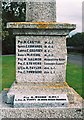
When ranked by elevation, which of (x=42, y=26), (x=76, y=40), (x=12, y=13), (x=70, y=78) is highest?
(x=12, y=13)

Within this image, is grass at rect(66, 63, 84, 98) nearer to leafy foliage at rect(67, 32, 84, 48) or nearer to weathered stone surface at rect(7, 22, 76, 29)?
weathered stone surface at rect(7, 22, 76, 29)

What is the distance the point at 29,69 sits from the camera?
7.03 meters

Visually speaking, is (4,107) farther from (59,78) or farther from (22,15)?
(22,15)

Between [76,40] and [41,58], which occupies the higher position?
[41,58]

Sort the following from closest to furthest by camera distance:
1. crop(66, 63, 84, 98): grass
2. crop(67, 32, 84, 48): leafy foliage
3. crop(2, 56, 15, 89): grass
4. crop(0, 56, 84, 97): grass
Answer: crop(66, 63, 84, 98): grass < crop(0, 56, 84, 97): grass < crop(2, 56, 15, 89): grass < crop(67, 32, 84, 48): leafy foliage

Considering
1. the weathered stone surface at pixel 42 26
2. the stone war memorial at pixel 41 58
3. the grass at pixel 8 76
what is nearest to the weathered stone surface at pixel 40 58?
the stone war memorial at pixel 41 58

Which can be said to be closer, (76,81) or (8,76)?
(76,81)

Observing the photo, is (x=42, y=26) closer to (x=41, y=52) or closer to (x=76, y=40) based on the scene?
(x=41, y=52)

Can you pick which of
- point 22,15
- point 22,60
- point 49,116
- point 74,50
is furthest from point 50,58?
point 74,50

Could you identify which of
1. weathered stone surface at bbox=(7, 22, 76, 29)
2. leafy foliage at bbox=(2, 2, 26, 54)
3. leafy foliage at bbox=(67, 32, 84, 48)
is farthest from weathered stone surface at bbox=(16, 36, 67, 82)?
leafy foliage at bbox=(67, 32, 84, 48)

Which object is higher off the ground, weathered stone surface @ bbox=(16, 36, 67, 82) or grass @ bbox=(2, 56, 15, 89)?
weathered stone surface @ bbox=(16, 36, 67, 82)

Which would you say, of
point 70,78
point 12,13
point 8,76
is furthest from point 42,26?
point 12,13

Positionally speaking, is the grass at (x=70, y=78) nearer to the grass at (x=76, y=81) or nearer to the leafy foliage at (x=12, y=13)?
the grass at (x=76, y=81)

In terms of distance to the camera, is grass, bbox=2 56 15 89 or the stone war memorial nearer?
the stone war memorial
